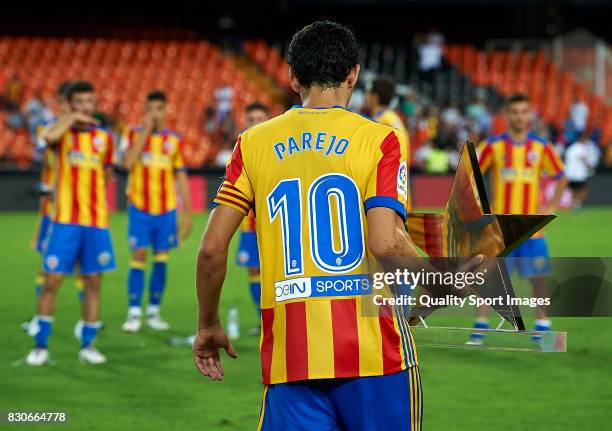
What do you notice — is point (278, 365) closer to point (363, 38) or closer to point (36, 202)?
point (36, 202)

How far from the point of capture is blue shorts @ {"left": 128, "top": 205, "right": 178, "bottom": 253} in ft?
31.0

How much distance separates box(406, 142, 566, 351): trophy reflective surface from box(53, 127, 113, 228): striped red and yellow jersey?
5.13 meters

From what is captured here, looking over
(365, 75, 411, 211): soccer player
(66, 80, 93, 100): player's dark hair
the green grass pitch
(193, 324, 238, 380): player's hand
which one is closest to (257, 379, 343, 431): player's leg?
(193, 324, 238, 380): player's hand

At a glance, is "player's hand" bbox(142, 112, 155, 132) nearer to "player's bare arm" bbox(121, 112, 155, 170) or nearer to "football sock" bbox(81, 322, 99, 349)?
"player's bare arm" bbox(121, 112, 155, 170)

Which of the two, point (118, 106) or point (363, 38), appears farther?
point (363, 38)

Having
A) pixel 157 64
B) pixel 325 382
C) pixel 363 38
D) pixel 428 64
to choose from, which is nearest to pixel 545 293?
pixel 325 382

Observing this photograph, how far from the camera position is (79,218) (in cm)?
762

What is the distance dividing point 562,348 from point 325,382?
0.66 meters

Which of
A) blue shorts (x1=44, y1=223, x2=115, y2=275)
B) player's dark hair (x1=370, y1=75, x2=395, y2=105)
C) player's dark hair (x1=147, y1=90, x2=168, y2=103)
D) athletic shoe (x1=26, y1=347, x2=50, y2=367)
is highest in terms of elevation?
player's dark hair (x1=147, y1=90, x2=168, y2=103)

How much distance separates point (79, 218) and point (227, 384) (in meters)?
1.76

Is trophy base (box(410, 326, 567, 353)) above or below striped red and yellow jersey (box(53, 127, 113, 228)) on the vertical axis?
below

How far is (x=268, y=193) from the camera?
2955mm

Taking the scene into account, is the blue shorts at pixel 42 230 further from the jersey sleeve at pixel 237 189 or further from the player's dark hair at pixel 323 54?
the player's dark hair at pixel 323 54

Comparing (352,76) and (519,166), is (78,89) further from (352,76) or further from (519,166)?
(352,76)
